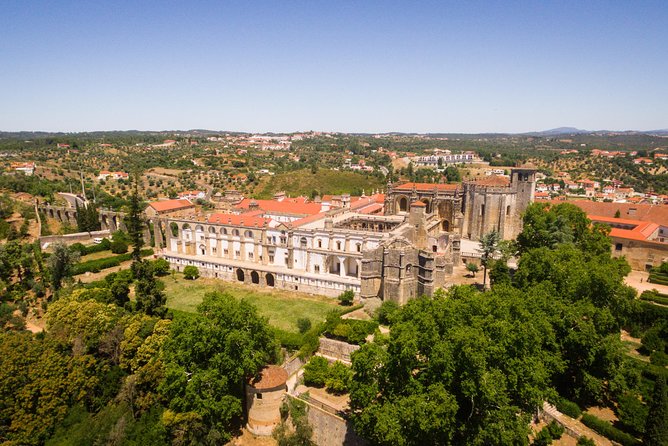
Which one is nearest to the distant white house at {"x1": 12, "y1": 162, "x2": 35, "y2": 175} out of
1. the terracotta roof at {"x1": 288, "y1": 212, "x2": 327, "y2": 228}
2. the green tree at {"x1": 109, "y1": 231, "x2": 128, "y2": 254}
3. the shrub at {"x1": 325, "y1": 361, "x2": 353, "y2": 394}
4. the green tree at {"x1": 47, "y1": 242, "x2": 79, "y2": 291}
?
the green tree at {"x1": 109, "y1": 231, "x2": 128, "y2": 254}

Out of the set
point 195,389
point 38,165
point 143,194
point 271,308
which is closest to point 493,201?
point 271,308

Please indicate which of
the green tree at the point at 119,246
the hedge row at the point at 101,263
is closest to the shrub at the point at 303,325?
the hedge row at the point at 101,263

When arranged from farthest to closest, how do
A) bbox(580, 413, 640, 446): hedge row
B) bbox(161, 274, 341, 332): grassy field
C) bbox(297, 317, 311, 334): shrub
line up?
bbox(161, 274, 341, 332): grassy field, bbox(297, 317, 311, 334): shrub, bbox(580, 413, 640, 446): hedge row

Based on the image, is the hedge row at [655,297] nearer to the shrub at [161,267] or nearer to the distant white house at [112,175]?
the shrub at [161,267]

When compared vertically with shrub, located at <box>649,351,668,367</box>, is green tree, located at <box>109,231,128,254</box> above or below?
below

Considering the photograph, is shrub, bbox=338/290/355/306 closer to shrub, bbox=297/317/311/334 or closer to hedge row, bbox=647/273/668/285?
shrub, bbox=297/317/311/334

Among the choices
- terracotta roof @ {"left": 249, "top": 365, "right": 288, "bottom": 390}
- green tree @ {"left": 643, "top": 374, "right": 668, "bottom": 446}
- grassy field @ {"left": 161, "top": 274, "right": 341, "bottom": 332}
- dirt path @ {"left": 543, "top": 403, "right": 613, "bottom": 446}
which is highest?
green tree @ {"left": 643, "top": 374, "right": 668, "bottom": 446}
